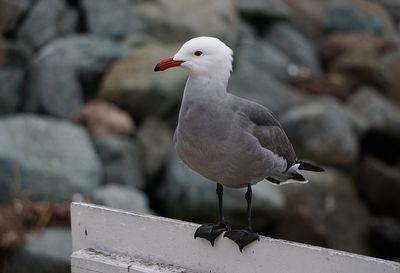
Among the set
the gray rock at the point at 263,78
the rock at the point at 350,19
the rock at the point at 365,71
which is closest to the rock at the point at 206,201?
the gray rock at the point at 263,78

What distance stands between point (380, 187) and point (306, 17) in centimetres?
439

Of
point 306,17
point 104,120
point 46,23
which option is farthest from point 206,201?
point 306,17

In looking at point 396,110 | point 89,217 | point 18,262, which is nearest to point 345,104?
point 396,110

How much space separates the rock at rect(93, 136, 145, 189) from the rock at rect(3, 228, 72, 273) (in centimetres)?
143

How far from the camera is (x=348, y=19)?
12312 millimetres

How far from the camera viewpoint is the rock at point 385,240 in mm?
8453

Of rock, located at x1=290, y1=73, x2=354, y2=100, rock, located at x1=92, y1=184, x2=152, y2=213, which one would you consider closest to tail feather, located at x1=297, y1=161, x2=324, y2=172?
rock, located at x1=92, y1=184, x2=152, y2=213

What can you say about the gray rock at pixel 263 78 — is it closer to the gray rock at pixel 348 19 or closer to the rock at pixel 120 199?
the gray rock at pixel 348 19

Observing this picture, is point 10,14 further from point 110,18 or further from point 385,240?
point 385,240

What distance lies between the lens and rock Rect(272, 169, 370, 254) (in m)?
7.68

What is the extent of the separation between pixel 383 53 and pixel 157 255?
9.24 meters

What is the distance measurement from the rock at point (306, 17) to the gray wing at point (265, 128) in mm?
9361

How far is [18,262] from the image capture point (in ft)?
19.1

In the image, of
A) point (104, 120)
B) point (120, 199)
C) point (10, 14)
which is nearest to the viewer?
point (120, 199)
